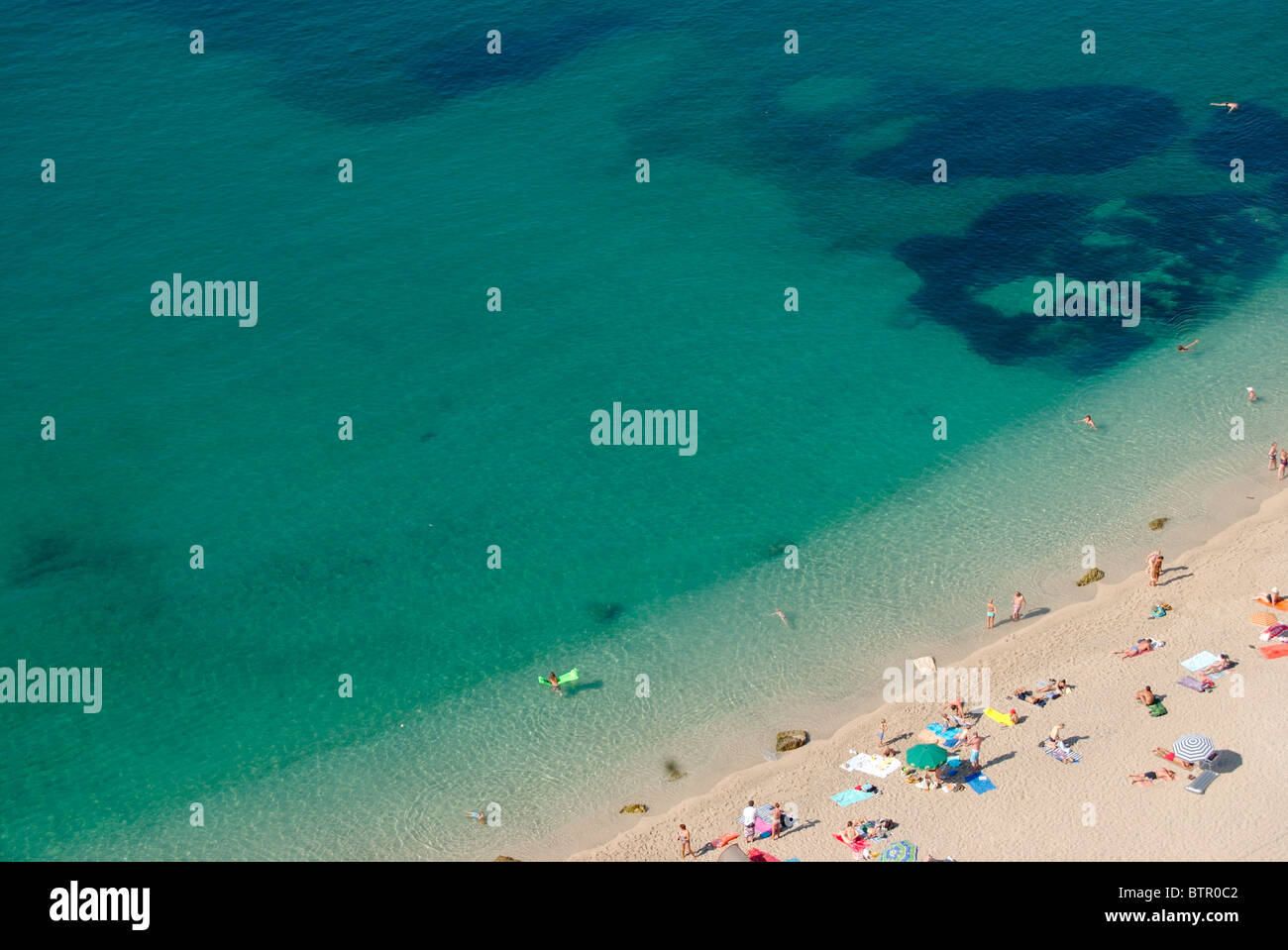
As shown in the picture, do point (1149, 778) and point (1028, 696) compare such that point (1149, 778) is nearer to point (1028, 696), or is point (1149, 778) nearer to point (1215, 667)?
point (1028, 696)

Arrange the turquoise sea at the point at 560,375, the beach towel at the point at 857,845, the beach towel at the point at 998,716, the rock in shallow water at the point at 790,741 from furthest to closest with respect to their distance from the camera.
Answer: the turquoise sea at the point at 560,375, the rock in shallow water at the point at 790,741, the beach towel at the point at 998,716, the beach towel at the point at 857,845

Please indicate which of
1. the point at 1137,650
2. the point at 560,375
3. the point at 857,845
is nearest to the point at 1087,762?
the point at 1137,650

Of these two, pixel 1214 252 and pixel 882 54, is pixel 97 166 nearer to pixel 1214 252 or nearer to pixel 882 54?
pixel 882 54

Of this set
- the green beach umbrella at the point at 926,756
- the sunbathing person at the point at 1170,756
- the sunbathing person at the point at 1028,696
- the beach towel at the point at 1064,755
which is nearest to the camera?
the green beach umbrella at the point at 926,756

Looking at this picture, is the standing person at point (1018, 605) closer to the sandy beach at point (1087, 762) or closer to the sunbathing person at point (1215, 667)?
the sandy beach at point (1087, 762)

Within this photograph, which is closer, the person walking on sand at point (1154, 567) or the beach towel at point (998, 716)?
the beach towel at point (998, 716)

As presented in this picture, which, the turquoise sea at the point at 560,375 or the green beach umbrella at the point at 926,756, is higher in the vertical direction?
the turquoise sea at the point at 560,375

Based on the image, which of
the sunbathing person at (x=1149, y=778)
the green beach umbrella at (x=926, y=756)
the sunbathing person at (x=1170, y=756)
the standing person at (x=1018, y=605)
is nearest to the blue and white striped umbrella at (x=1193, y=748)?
the sunbathing person at (x=1170, y=756)

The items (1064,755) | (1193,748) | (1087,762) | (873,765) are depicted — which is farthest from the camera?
(873,765)
